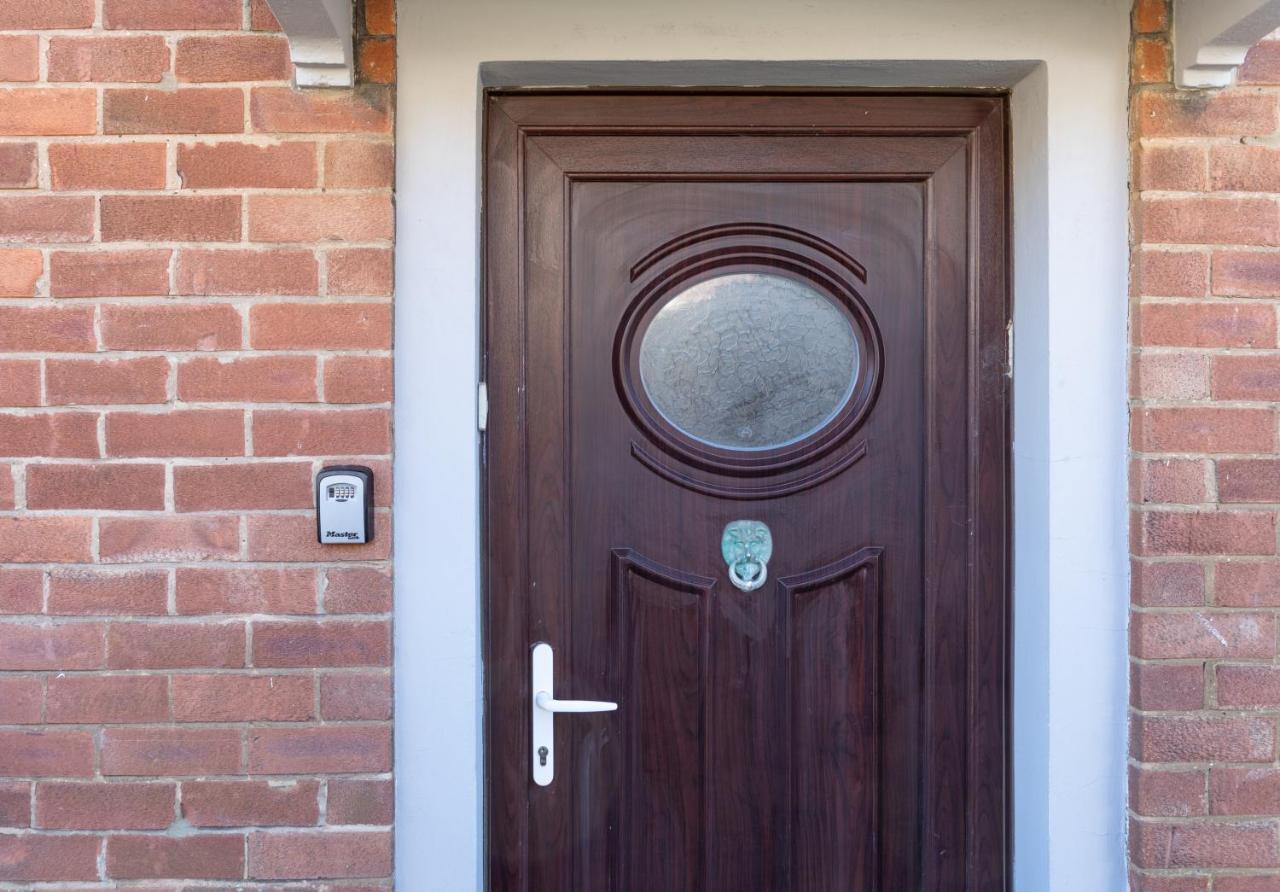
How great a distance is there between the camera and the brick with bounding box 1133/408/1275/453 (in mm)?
1910

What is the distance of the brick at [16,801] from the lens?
6.20 ft

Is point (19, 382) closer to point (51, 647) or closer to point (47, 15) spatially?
point (51, 647)

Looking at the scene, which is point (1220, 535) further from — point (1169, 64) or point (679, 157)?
point (679, 157)

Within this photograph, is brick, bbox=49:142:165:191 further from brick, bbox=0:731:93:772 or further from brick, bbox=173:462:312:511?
brick, bbox=0:731:93:772

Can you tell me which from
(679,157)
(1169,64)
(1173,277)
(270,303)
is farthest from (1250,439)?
(270,303)

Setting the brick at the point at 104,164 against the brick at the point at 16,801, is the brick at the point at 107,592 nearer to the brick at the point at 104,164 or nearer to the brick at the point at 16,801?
the brick at the point at 16,801

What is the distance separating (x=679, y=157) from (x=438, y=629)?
113cm

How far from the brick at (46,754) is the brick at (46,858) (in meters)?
0.13

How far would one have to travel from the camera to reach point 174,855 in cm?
189

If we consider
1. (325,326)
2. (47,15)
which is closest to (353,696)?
(325,326)

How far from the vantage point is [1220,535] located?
1.92m

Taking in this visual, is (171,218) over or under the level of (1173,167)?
under

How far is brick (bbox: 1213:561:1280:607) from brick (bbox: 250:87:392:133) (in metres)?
1.90

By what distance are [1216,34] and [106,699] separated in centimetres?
246
